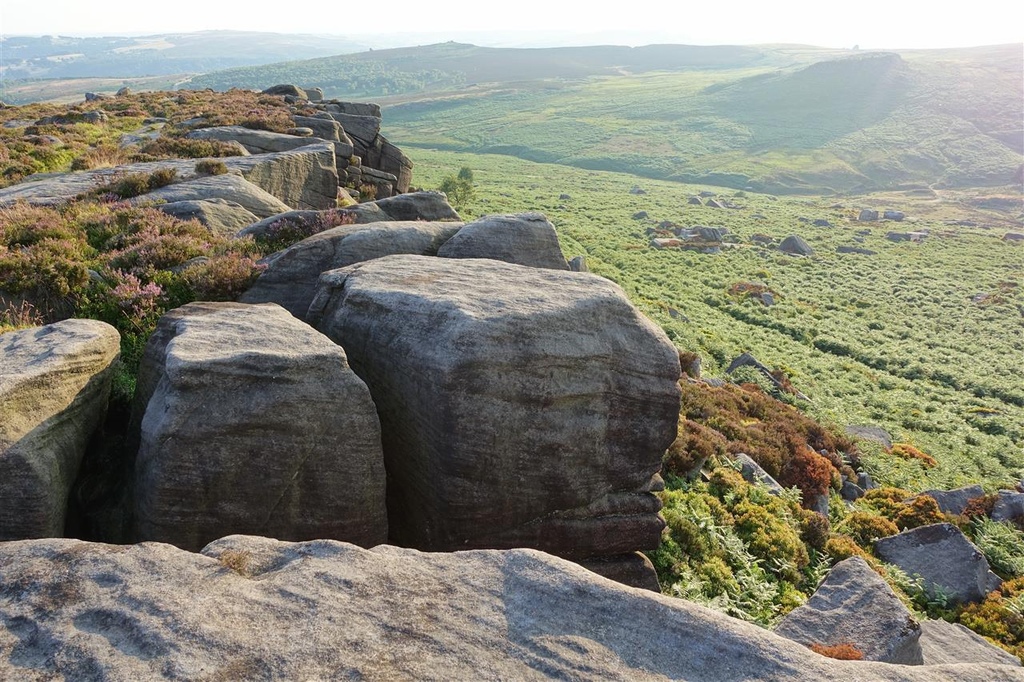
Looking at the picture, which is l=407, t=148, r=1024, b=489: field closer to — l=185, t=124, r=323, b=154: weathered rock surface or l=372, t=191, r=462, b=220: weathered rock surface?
l=372, t=191, r=462, b=220: weathered rock surface

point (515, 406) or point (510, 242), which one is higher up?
point (510, 242)

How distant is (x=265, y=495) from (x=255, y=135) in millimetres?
30732

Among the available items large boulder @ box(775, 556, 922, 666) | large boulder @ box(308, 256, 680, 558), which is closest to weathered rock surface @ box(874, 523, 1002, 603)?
large boulder @ box(775, 556, 922, 666)

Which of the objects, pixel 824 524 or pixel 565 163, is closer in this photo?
pixel 824 524

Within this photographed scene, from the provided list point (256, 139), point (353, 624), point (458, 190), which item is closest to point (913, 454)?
point (353, 624)

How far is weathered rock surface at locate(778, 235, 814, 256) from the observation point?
68562 mm

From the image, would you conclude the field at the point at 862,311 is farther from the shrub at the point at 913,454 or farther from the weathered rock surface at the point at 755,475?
the weathered rock surface at the point at 755,475

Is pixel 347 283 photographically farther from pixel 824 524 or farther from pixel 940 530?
pixel 940 530

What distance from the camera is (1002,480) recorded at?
78.8 feet

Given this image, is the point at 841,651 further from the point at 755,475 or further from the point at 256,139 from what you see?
the point at 256,139

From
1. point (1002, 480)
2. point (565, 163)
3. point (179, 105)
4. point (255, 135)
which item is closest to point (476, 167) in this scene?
point (565, 163)

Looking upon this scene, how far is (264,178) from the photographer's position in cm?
2655

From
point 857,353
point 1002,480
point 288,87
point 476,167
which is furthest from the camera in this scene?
point 476,167

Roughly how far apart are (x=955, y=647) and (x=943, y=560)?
4.66 metres
